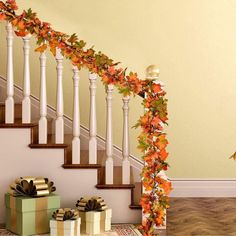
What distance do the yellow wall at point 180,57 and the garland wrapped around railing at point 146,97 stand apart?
1387 millimetres

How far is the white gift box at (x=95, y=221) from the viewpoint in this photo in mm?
4332

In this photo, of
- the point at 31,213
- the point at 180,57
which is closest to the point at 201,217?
the point at 31,213

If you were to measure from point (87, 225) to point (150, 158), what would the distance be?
26.0 inches

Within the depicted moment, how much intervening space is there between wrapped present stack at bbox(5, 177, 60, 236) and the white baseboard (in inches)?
77.6

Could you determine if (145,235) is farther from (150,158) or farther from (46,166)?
(46,166)

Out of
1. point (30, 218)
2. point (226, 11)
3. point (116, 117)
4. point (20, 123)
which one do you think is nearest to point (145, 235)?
point (30, 218)

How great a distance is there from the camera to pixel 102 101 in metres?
5.89

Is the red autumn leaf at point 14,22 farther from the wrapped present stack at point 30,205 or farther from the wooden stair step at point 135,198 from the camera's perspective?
the wooden stair step at point 135,198

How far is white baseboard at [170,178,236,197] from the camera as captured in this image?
19.9 ft

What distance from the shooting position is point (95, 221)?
14.2ft

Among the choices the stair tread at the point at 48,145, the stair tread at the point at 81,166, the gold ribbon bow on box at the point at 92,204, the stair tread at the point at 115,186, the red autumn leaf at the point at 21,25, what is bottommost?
the gold ribbon bow on box at the point at 92,204

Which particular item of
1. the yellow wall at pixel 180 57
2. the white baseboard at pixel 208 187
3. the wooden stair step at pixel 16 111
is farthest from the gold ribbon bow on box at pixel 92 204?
the white baseboard at pixel 208 187

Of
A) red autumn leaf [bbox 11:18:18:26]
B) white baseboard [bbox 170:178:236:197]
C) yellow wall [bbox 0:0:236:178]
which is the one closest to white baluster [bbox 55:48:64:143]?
red autumn leaf [bbox 11:18:18:26]

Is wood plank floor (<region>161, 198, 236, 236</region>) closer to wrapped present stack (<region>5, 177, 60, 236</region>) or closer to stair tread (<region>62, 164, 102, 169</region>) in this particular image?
stair tread (<region>62, 164, 102, 169</region>)
